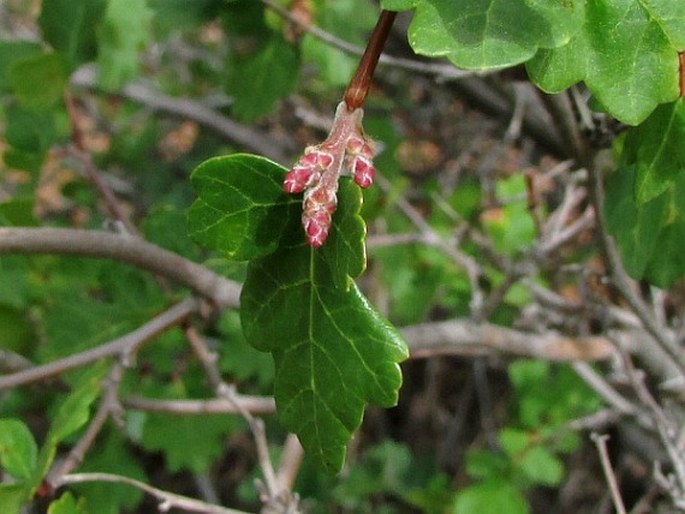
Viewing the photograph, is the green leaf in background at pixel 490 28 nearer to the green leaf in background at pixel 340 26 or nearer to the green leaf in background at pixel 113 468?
the green leaf in background at pixel 340 26

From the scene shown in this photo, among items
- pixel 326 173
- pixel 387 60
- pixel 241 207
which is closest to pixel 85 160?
pixel 387 60

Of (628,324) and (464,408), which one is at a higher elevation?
(628,324)

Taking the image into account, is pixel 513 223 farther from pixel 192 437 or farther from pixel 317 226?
pixel 317 226

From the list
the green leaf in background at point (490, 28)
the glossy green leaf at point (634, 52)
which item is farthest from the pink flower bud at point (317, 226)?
the glossy green leaf at point (634, 52)

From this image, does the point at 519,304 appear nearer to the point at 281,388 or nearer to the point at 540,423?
the point at 540,423

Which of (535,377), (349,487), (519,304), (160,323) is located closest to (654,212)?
(160,323)

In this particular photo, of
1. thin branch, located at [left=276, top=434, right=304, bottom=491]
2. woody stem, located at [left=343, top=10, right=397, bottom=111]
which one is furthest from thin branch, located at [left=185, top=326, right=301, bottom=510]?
woody stem, located at [left=343, top=10, right=397, bottom=111]
